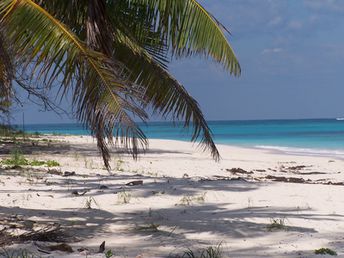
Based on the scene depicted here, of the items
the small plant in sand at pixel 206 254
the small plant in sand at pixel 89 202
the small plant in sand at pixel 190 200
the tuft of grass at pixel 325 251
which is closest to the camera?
the small plant in sand at pixel 206 254

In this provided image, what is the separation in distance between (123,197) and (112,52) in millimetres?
2165

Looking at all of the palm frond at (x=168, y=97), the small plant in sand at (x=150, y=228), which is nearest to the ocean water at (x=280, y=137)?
the palm frond at (x=168, y=97)

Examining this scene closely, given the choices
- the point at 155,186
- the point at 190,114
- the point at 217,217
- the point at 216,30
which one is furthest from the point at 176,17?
the point at 155,186

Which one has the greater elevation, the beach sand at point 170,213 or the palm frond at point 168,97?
the palm frond at point 168,97

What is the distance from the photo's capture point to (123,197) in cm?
726

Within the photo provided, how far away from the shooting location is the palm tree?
4.34m

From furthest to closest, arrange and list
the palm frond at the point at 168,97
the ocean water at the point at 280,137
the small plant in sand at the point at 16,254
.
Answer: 1. the ocean water at the point at 280,137
2. the palm frond at the point at 168,97
3. the small plant in sand at the point at 16,254

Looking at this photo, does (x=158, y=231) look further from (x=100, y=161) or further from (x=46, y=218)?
(x=100, y=161)

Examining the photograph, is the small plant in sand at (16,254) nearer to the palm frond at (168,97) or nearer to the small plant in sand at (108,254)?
the small plant in sand at (108,254)

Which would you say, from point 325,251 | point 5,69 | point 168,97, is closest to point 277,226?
point 325,251

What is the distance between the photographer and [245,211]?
21.0 feet

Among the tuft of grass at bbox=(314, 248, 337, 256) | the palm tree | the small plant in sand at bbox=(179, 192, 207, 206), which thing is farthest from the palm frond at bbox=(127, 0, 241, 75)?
the tuft of grass at bbox=(314, 248, 337, 256)

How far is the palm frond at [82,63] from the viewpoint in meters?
4.28

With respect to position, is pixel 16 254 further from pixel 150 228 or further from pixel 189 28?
pixel 189 28
